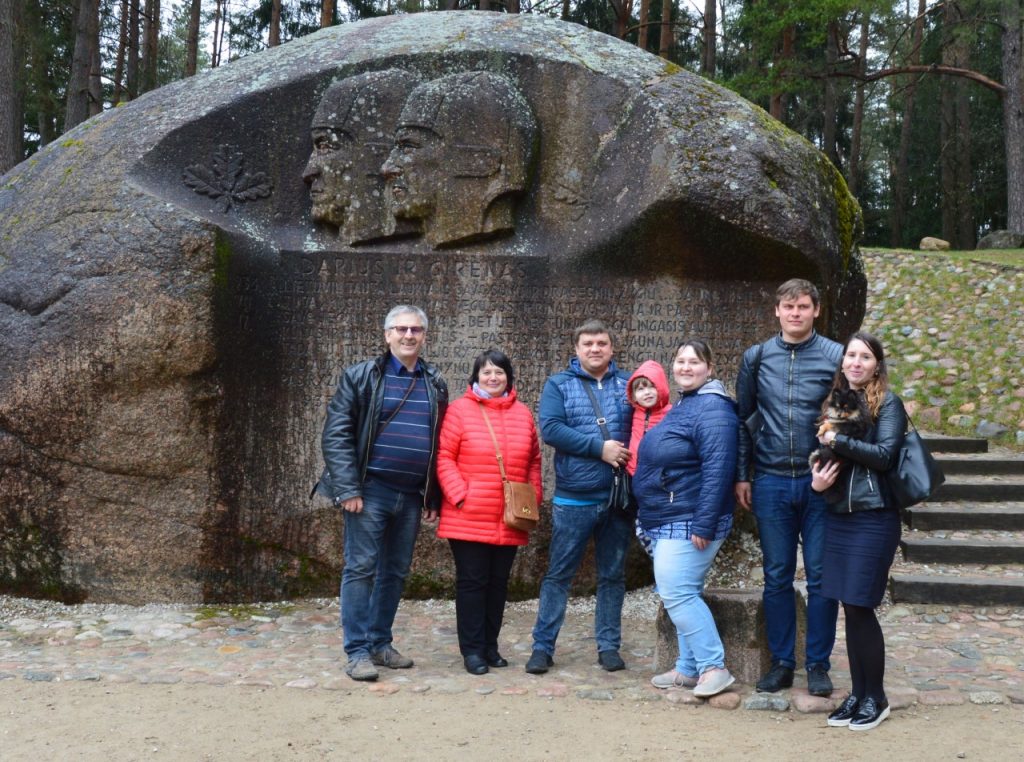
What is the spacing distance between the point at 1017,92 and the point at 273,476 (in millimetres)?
16319

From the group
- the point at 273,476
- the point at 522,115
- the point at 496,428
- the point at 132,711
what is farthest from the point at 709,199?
the point at 132,711

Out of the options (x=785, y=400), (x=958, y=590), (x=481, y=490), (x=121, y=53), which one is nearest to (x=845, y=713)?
(x=785, y=400)

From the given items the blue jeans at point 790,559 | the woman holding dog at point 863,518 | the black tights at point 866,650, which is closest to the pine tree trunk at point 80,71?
the blue jeans at point 790,559

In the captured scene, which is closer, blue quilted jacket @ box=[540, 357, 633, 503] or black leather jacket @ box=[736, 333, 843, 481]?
black leather jacket @ box=[736, 333, 843, 481]

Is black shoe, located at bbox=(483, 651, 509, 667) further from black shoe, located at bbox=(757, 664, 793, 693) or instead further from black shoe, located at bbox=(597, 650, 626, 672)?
black shoe, located at bbox=(757, 664, 793, 693)

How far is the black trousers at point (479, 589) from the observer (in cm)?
434

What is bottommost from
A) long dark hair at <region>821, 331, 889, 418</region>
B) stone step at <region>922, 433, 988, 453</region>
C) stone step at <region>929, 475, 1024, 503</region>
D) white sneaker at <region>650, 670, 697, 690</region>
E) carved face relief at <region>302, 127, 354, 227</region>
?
white sneaker at <region>650, 670, 697, 690</region>

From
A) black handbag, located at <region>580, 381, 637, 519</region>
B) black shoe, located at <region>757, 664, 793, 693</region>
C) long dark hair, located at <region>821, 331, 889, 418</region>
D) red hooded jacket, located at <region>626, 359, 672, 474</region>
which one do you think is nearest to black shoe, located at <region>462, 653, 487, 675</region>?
black handbag, located at <region>580, 381, 637, 519</region>

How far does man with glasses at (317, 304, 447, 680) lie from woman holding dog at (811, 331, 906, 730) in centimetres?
173

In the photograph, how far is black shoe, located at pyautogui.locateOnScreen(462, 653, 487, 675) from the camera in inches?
174

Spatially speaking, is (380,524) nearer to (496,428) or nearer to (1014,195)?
(496,428)

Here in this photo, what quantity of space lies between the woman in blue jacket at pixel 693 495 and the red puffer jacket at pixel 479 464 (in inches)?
23.9

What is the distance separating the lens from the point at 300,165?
19.5ft

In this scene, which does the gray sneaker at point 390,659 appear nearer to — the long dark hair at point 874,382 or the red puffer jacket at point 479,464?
the red puffer jacket at point 479,464
